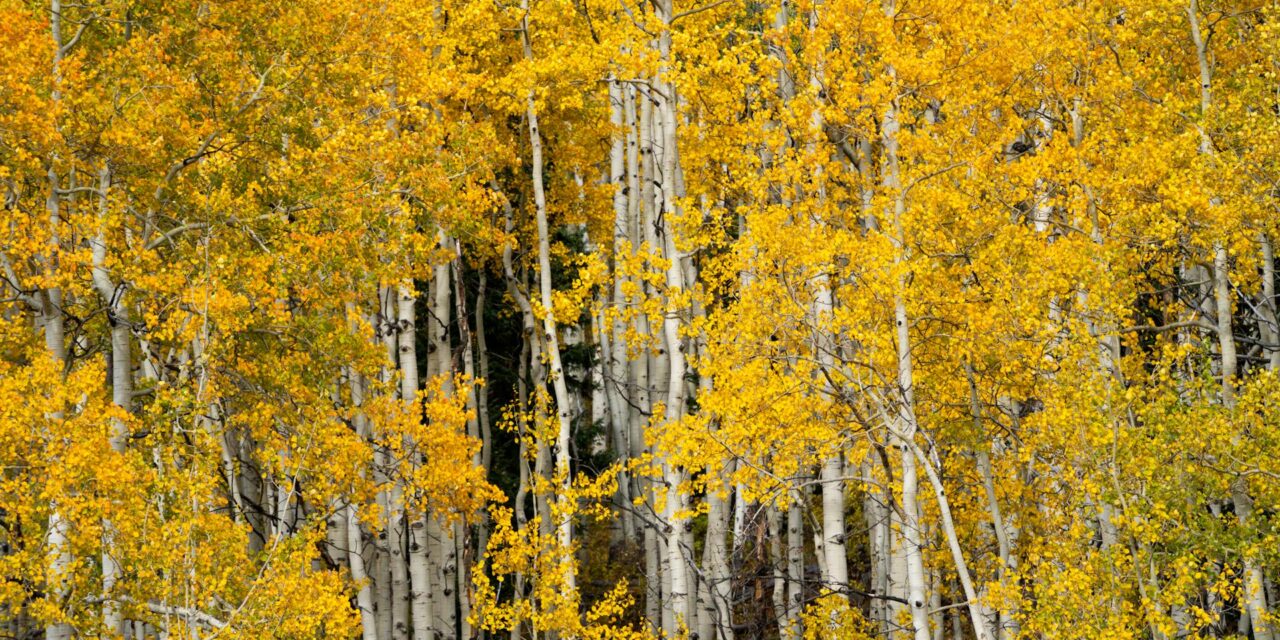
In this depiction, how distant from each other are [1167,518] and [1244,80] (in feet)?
16.1

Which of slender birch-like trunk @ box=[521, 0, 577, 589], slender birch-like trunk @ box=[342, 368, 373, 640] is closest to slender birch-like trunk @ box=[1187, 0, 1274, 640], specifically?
slender birch-like trunk @ box=[521, 0, 577, 589]

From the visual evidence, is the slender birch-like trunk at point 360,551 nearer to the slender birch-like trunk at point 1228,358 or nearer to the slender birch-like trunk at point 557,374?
the slender birch-like trunk at point 557,374

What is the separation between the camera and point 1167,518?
12359 millimetres

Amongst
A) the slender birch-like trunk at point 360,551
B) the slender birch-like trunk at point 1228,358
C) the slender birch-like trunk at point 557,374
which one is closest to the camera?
the slender birch-like trunk at point 1228,358

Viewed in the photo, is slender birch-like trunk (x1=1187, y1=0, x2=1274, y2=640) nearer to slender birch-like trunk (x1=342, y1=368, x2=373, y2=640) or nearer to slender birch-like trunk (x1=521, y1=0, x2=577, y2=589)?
slender birch-like trunk (x1=521, y1=0, x2=577, y2=589)

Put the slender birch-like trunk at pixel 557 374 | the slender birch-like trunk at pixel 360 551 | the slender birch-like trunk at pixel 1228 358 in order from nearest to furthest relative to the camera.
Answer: the slender birch-like trunk at pixel 1228 358, the slender birch-like trunk at pixel 557 374, the slender birch-like trunk at pixel 360 551

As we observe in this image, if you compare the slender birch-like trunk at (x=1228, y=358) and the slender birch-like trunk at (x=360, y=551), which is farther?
the slender birch-like trunk at (x=360, y=551)

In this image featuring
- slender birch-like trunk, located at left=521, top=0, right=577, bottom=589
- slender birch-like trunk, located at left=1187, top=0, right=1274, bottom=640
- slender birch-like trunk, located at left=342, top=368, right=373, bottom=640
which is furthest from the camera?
slender birch-like trunk, located at left=342, top=368, right=373, bottom=640

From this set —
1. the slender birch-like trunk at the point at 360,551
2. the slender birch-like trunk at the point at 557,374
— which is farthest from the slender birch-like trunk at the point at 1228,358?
the slender birch-like trunk at the point at 360,551

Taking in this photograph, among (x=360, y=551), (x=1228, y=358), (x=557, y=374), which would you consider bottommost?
(x=360, y=551)

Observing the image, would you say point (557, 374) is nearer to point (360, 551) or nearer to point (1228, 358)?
point (360, 551)

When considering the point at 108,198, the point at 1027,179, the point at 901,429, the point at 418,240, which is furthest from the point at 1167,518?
the point at 108,198

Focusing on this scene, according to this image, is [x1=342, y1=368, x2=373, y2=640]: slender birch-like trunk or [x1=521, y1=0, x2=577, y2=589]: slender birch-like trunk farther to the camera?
[x1=342, y1=368, x2=373, y2=640]: slender birch-like trunk

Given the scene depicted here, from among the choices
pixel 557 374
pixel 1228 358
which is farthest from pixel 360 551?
pixel 1228 358
